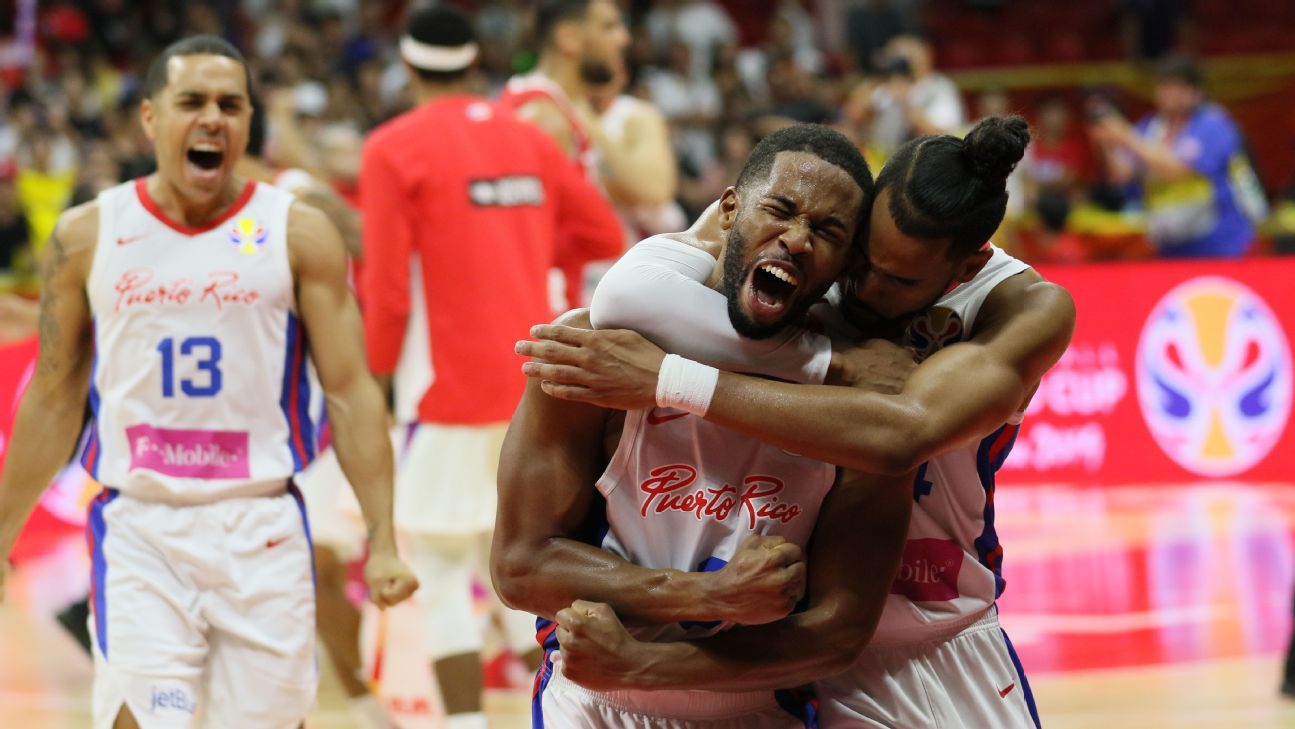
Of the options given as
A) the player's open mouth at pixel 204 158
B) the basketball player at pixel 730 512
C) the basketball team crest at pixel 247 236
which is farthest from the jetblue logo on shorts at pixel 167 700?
the basketball player at pixel 730 512

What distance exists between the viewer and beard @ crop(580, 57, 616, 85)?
23.8 ft

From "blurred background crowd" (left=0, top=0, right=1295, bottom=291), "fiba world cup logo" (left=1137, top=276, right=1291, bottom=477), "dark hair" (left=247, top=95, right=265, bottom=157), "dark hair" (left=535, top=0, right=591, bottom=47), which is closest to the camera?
"dark hair" (left=247, top=95, right=265, bottom=157)

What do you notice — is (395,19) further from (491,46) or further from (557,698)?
(557,698)

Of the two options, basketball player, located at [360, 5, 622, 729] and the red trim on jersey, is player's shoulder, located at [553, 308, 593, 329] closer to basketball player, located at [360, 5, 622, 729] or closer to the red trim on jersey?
the red trim on jersey

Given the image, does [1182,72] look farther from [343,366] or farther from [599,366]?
[599,366]

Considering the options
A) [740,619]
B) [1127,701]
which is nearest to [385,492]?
[740,619]

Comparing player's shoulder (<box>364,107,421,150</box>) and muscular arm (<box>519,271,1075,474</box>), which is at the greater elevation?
player's shoulder (<box>364,107,421,150</box>)

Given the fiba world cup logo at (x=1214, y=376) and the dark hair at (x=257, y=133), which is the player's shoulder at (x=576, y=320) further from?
the fiba world cup logo at (x=1214, y=376)

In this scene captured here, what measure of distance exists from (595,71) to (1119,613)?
3.54 m

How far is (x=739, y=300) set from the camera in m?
2.86

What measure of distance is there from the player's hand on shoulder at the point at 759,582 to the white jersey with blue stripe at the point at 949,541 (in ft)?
1.74

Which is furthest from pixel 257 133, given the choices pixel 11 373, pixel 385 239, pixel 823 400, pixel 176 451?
pixel 11 373

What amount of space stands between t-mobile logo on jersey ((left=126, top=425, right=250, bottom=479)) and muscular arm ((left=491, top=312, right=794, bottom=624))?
1.51 metres

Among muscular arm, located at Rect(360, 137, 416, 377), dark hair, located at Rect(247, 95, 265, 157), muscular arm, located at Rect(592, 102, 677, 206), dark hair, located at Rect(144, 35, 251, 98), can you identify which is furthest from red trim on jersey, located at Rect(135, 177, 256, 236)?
muscular arm, located at Rect(592, 102, 677, 206)
